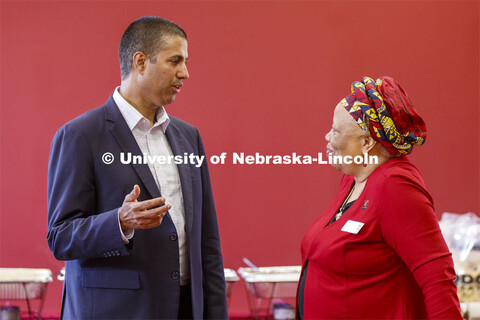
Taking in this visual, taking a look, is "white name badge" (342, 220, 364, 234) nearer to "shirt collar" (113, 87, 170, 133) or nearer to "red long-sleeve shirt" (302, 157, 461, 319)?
"red long-sleeve shirt" (302, 157, 461, 319)

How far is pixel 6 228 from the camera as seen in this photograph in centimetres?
434

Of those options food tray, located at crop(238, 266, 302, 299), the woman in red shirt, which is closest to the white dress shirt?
the woman in red shirt

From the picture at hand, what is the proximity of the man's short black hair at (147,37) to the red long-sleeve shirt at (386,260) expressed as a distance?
84 cm

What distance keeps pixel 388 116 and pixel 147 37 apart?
862 millimetres

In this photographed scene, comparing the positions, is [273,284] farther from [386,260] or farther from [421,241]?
[421,241]

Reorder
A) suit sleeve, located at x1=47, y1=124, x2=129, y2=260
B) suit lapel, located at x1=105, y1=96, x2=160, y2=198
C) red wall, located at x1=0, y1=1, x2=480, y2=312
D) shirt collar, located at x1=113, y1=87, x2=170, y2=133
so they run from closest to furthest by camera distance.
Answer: suit sleeve, located at x1=47, y1=124, x2=129, y2=260, suit lapel, located at x1=105, y1=96, x2=160, y2=198, shirt collar, located at x1=113, y1=87, x2=170, y2=133, red wall, located at x1=0, y1=1, x2=480, y2=312

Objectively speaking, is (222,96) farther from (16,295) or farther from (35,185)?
(16,295)

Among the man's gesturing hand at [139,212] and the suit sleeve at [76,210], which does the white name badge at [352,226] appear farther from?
the suit sleeve at [76,210]

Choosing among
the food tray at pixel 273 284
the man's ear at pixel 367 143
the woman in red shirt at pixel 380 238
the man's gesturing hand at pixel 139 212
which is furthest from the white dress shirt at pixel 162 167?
the food tray at pixel 273 284

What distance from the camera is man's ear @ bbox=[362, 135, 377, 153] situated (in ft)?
5.83

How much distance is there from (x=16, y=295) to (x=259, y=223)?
1.87 metres

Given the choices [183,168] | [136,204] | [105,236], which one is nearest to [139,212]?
[136,204]

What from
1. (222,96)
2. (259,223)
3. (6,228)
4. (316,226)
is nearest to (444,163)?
(259,223)

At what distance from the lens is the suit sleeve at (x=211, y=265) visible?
1.97 meters
